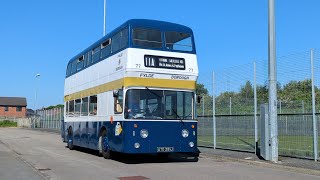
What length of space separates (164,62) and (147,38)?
3.31ft

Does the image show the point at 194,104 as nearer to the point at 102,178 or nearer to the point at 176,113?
the point at 176,113

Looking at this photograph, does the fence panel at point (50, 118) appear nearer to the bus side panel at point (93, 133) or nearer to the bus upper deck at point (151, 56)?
the bus side panel at point (93, 133)

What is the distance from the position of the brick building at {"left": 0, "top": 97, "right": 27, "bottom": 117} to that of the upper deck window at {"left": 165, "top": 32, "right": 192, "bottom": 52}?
107976 mm

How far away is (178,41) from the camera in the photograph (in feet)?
53.6

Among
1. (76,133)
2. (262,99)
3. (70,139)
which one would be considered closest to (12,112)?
(70,139)

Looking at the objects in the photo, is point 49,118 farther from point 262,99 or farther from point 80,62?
point 262,99

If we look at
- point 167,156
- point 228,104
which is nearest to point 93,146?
point 167,156

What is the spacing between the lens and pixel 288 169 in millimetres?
13984

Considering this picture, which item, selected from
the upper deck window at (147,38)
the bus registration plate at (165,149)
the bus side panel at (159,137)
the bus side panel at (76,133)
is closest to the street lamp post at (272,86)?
the bus side panel at (159,137)

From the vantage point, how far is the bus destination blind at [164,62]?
1565cm

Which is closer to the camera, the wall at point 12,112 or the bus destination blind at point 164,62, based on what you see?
the bus destination blind at point 164,62

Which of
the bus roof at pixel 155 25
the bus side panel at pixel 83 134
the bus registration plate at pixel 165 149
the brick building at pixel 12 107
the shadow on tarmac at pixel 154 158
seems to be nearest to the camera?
the bus registration plate at pixel 165 149

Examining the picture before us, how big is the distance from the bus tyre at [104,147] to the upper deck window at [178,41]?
4211mm

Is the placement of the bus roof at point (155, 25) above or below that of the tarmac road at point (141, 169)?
above
